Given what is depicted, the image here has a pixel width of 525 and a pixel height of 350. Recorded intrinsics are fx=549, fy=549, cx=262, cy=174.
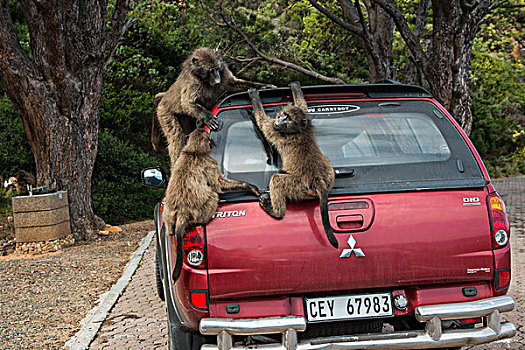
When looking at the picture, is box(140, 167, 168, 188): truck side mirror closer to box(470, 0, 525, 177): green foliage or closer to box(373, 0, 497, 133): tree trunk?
box(373, 0, 497, 133): tree trunk

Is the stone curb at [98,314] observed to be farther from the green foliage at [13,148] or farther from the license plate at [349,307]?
the green foliage at [13,148]

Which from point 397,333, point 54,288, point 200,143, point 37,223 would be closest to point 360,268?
point 397,333

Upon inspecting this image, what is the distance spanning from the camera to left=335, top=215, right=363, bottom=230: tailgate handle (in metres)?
3.48

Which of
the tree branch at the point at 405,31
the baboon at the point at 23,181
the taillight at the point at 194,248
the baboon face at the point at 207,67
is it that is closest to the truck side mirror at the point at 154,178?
the baboon face at the point at 207,67

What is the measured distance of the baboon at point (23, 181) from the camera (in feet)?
39.7

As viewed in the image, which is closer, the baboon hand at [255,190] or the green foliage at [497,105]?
the baboon hand at [255,190]

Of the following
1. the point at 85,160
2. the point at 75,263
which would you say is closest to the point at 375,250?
the point at 75,263

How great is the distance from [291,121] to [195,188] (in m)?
0.85

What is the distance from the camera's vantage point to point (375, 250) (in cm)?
345

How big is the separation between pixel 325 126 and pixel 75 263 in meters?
6.64

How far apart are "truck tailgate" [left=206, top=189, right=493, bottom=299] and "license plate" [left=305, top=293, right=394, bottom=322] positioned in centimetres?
7

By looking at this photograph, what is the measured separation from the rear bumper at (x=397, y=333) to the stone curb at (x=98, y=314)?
251cm

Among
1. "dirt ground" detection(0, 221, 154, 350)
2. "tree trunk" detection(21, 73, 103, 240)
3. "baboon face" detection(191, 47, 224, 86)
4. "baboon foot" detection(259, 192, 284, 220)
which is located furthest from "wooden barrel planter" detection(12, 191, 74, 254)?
"baboon foot" detection(259, 192, 284, 220)

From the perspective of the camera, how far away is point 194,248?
3.49 m
